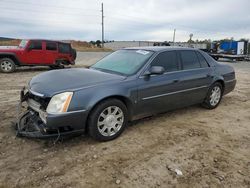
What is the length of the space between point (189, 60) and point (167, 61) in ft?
2.43

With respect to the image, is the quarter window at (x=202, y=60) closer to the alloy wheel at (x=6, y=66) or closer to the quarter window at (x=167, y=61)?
the quarter window at (x=167, y=61)

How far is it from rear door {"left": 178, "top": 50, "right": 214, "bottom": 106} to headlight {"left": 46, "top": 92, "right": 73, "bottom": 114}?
8.07 feet

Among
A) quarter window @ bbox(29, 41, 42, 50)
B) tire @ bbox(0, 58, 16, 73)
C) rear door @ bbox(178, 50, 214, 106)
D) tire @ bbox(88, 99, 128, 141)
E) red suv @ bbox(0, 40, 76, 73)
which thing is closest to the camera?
tire @ bbox(88, 99, 128, 141)

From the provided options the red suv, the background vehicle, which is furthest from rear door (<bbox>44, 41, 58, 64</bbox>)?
the background vehicle

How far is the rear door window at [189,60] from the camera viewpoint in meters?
5.18

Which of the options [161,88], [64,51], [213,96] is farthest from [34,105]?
[64,51]

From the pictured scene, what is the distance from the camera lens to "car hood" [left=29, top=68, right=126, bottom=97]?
11.9ft

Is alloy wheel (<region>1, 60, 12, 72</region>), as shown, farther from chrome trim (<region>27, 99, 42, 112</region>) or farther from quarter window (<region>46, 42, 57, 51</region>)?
chrome trim (<region>27, 99, 42, 112</region>)

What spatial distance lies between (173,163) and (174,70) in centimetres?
212

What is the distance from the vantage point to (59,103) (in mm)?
3477

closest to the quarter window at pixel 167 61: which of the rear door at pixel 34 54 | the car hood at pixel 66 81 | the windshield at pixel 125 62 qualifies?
the windshield at pixel 125 62

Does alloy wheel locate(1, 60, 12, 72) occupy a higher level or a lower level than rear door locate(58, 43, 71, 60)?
lower

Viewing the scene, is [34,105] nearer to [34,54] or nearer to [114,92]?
[114,92]

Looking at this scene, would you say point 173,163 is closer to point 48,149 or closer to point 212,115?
point 48,149
